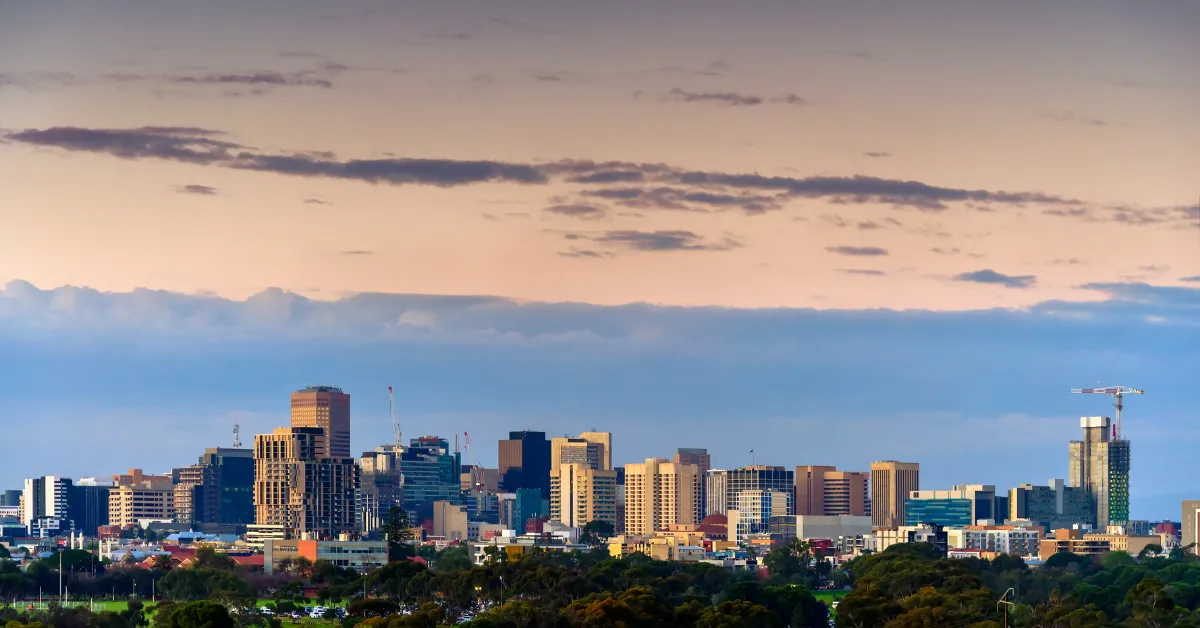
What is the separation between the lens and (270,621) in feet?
467

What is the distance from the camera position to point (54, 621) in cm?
13000

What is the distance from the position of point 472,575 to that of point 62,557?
192 ft

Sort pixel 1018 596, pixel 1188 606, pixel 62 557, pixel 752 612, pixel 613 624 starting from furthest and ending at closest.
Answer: pixel 62 557, pixel 1018 596, pixel 1188 606, pixel 752 612, pixel 613 624

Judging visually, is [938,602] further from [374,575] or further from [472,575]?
[374,575]

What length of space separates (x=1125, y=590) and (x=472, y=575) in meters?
50.9

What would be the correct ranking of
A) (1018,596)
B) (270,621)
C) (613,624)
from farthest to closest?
1. (1018,596)
2. (270,621)
3. (613,624)

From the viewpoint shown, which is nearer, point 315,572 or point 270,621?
point 270,621

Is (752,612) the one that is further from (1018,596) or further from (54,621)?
(1018,596)

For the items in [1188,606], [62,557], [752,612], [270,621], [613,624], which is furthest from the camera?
[62,557]

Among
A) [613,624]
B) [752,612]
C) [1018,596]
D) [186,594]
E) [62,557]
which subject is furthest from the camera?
[62,557]

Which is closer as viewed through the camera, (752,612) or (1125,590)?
(752,612)

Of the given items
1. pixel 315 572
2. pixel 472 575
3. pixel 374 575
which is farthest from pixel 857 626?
pixel 315 572

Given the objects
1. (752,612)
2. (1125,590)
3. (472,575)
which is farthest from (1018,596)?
(752,612)

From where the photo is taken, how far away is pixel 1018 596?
18438 cm
